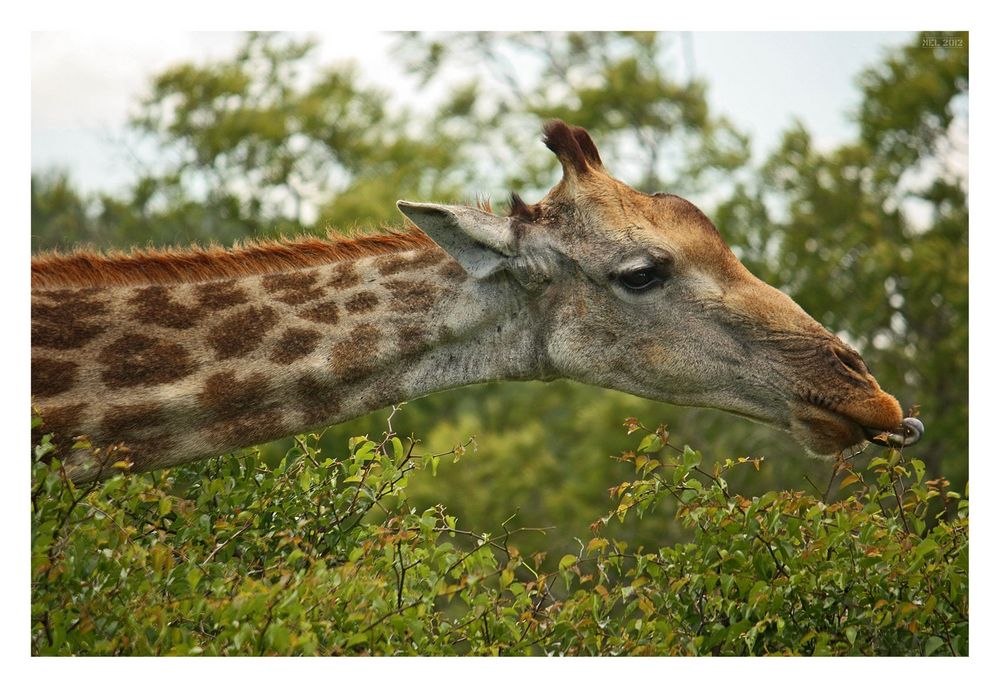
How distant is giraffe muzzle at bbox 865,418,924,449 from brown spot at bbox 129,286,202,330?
3387mm

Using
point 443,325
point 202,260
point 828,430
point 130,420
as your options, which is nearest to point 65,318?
point 130,420

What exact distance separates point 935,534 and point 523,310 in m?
2.30

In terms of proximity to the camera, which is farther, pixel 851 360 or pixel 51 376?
pixel 851 360

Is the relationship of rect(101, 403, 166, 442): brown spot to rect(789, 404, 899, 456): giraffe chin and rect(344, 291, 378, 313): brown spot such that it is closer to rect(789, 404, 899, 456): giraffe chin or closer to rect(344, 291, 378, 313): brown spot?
rect(344, 291, 378, 313): brown spot

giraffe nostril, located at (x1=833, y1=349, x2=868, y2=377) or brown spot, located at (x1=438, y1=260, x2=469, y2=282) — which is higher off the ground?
brown spot, located at (x1=438, y1=260, x2=469, y2=282)

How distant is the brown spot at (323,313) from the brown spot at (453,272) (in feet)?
1.95

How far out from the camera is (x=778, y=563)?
5566 millimetres

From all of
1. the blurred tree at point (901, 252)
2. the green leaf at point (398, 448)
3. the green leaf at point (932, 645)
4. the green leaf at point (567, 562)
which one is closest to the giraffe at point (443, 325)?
the green leaf at point (398, 448)

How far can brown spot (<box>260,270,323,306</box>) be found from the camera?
6.03m

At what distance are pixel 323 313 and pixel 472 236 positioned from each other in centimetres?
85

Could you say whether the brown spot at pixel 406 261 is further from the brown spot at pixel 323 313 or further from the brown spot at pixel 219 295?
the brown spot at pixel 219 295

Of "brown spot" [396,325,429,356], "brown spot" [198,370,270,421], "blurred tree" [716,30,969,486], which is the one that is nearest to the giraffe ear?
"brown spot" [396,325,429,356]

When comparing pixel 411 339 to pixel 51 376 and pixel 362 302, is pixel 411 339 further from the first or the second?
pixel 51 376

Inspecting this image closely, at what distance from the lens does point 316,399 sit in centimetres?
587
